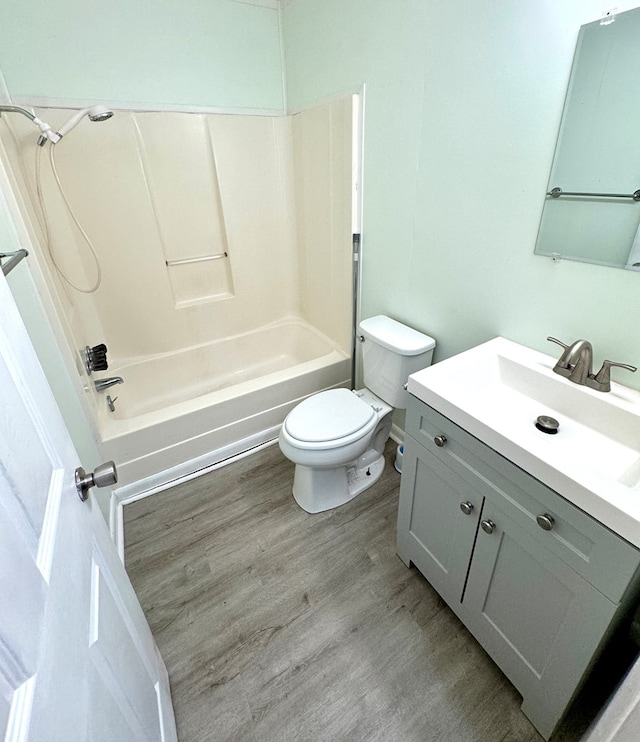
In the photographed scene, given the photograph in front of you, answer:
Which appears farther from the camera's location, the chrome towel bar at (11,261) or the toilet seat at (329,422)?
the toilet seat at (329,422)

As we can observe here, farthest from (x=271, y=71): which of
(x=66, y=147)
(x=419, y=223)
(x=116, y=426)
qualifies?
(x=116, y=426)

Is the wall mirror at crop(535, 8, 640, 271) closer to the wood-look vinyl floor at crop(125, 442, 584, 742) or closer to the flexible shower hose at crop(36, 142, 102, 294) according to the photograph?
the wood-look vinyl floor at crop(125, 442, 584, 742)

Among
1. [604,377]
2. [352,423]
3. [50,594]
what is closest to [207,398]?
[352,423]

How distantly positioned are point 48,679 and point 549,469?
896 mm

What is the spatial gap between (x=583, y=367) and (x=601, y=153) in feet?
1.88

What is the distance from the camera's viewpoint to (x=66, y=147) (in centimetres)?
186

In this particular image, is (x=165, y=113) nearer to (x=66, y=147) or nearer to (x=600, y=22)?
(x=66, y=147)

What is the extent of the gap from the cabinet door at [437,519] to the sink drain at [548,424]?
0.27 meters

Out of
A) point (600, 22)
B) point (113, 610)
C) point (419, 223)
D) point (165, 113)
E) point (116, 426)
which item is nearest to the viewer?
point (113, 610)

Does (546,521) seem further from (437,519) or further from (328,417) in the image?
(328,417)

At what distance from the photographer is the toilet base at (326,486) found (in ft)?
5.69

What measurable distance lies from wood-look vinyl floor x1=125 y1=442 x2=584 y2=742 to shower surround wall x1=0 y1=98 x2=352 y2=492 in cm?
46

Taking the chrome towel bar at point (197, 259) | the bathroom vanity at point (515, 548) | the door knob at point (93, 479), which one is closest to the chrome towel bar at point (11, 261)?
the door knob at point (93, 479)

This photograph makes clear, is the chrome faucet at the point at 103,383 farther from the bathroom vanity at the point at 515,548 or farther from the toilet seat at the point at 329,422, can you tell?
the bathroom vanity at the point at 515,548
